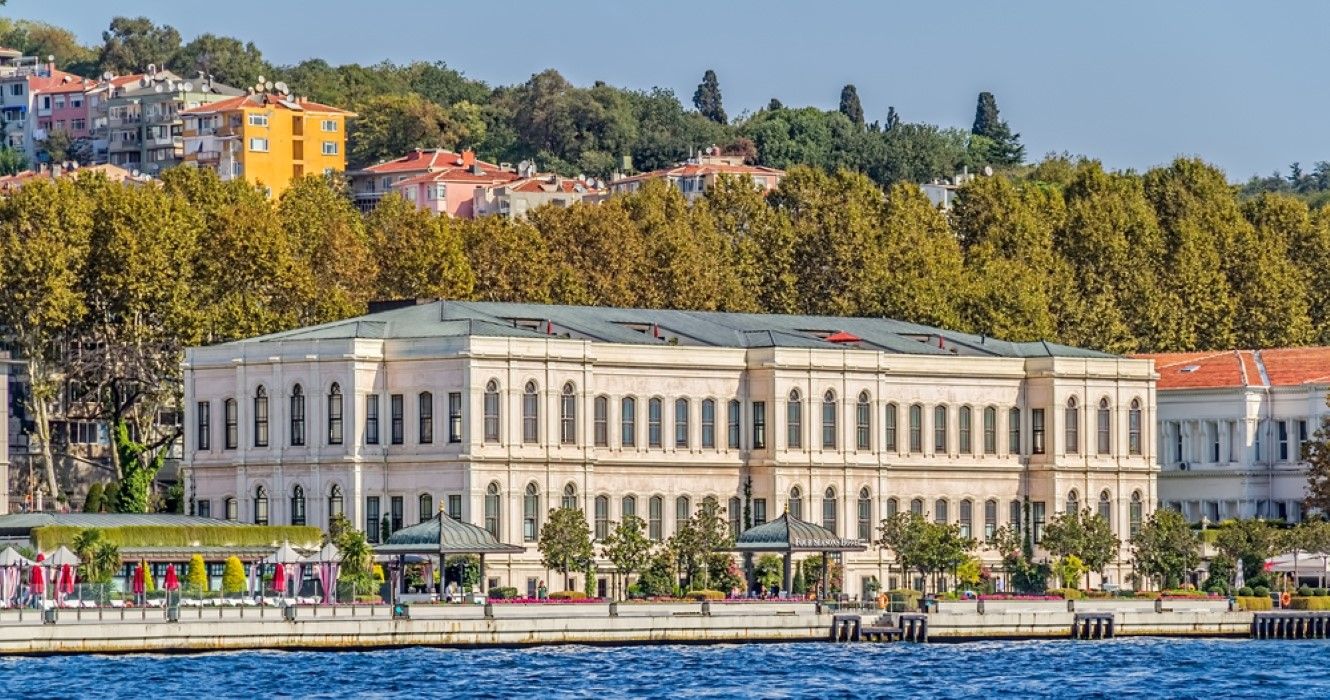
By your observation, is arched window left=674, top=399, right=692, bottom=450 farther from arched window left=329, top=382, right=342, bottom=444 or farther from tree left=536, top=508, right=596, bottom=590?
arched window left=329, top=382, right=342, bottom=444

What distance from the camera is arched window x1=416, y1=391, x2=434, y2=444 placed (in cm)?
12938

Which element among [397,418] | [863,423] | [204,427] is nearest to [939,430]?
[863,423]

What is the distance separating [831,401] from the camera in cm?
13850

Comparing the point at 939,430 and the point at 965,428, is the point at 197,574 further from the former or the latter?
the point at 965,428

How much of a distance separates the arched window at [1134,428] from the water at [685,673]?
1222 inches

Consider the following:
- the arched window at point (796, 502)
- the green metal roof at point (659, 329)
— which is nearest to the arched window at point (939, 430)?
the green metal roof at point (659, 329)

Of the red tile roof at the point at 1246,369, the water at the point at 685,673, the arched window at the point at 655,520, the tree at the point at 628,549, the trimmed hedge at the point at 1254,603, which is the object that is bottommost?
the water at the point at 685,673

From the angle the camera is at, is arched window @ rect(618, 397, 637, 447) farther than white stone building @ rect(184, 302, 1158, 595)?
Yes

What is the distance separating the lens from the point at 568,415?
13125 centimetres

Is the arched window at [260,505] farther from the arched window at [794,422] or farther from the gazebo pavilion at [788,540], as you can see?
the arched window at [794,422]

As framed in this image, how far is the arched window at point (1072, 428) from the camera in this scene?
146 m

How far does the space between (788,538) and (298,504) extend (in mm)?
18969

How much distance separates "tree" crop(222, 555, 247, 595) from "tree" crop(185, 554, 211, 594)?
64 cm

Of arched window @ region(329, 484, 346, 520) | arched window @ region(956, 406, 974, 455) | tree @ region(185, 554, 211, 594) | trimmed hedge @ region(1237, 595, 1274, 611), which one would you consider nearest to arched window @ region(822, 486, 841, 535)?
arched window @ region(956, 406, 974, 455)
